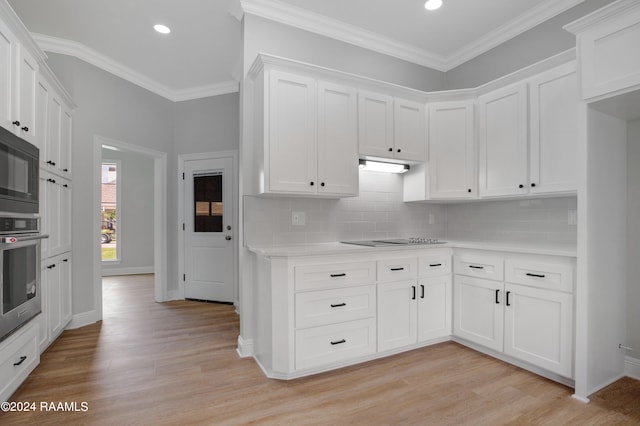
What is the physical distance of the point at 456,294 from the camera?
9.87ft

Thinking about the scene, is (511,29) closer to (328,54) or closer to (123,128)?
(328,54)

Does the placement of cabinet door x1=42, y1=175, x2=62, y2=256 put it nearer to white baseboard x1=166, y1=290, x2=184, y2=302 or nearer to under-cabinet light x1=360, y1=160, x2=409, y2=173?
white baseboard x1=166, y1=290, x2=184, y2=302

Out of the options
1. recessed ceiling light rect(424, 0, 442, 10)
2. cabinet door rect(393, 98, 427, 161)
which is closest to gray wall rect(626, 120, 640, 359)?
cabinet door rect(393, 98, 427, 161)

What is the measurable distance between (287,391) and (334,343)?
1.57 feet

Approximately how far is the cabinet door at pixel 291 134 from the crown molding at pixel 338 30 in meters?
Result: 0.76

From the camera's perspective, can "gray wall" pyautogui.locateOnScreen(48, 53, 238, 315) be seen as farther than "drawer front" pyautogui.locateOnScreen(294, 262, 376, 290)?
Yes

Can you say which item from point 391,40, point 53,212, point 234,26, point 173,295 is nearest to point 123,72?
point 234,26

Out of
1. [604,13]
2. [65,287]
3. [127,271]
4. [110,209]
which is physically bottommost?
[127,271]

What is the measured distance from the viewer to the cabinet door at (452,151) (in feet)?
10.4

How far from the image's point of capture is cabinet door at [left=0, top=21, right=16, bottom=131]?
1942mm

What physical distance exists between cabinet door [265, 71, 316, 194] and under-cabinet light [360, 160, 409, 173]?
69cm

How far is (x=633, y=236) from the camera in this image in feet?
7.83

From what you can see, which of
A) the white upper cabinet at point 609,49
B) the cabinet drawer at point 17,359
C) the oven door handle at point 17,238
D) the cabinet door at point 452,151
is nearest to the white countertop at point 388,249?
the cabinet door at point 452,151

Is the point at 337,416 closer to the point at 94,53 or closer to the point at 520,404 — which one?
the point at 520,404
